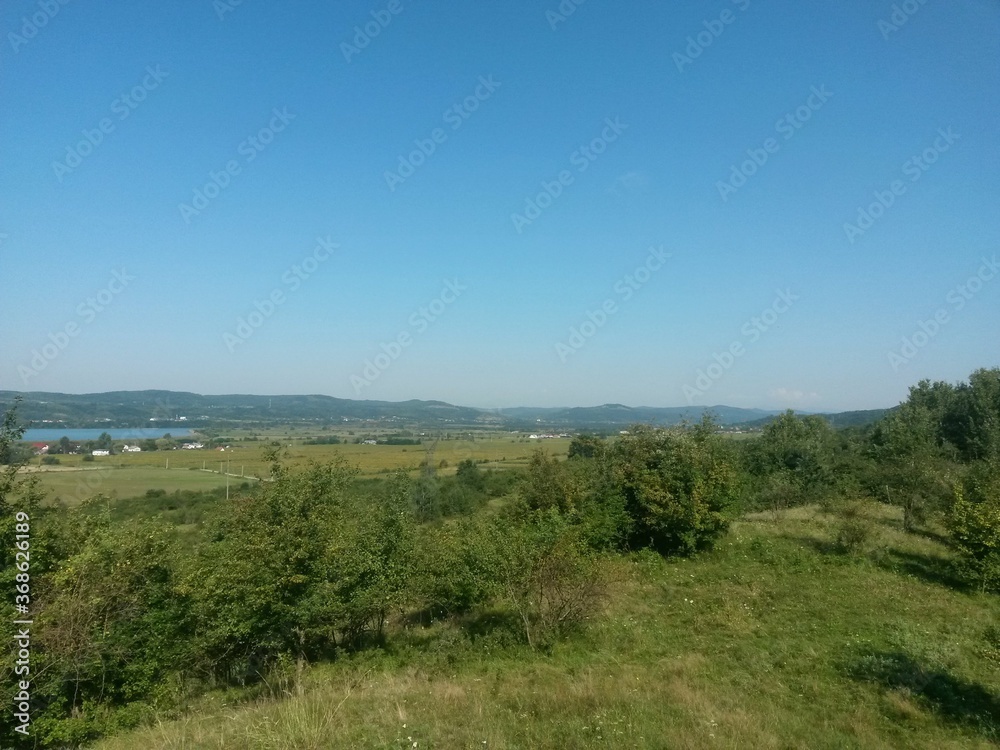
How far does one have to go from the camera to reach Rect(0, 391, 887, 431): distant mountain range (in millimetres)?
26750

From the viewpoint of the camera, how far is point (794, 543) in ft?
68.4

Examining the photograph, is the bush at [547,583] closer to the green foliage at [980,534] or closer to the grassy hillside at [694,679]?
the grassy hillside at [694,679]

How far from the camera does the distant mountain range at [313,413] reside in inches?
1053

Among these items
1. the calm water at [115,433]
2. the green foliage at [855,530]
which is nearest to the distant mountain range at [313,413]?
the calm water at [115,433]

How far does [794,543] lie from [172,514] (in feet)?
93.9

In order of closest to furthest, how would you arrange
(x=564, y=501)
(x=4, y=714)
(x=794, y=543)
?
(x=4, y=714), (x=794, y=543), (x=564, y=501)

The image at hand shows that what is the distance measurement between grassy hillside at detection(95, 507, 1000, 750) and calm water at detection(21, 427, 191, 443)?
15209 mm

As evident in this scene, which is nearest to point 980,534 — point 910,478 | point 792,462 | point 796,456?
point 910,478

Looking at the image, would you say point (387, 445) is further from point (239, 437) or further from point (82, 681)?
point (82, 681)

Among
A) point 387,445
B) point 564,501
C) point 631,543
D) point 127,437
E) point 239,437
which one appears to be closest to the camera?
point 631,543

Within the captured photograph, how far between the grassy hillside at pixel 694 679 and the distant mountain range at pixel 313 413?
9288 millimetres

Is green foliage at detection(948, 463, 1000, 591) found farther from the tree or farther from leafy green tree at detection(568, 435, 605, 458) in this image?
leafy green tree at detection(568, 435, 605, 458)

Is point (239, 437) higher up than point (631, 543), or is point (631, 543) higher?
point (239, 437)

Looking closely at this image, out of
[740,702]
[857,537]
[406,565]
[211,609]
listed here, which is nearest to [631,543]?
[857,537]
